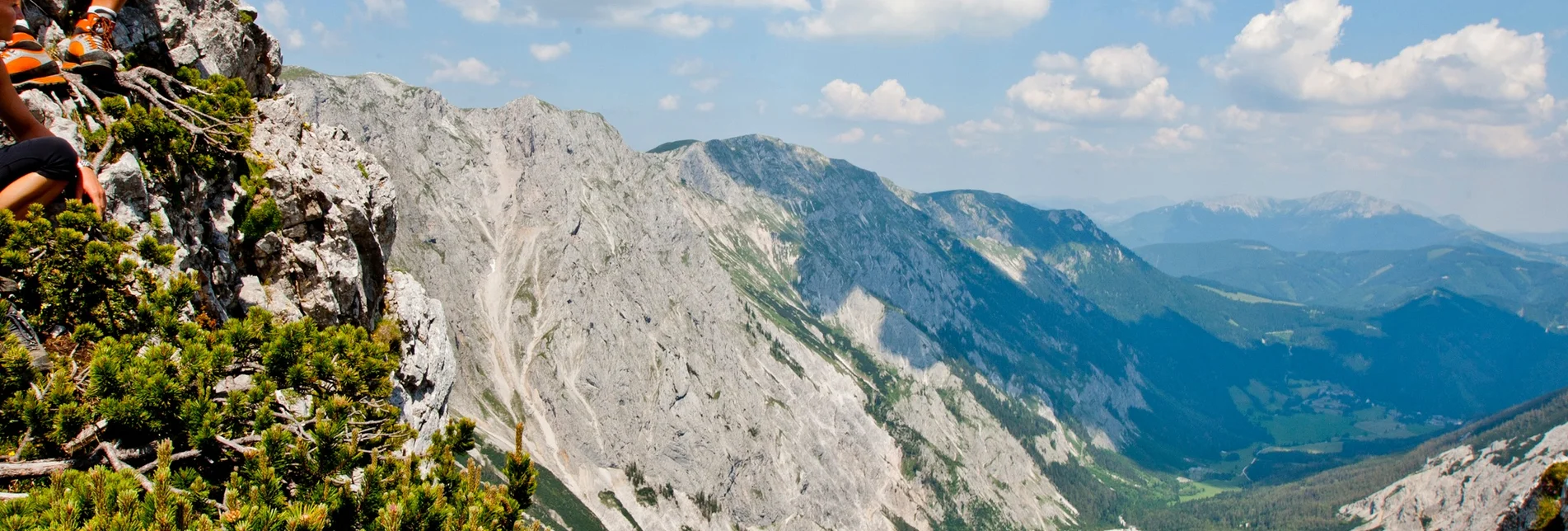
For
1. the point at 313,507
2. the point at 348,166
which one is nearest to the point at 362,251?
the point at 348,166

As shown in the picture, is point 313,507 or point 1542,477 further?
point 1542,477

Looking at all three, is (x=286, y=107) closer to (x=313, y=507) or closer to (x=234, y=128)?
(x=234, y=128)

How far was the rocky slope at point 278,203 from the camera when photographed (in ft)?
57.2

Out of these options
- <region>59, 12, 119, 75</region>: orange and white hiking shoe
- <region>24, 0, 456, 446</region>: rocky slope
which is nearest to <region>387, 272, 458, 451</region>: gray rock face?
<region>24, 0, 456, 446</region>: rocky slope

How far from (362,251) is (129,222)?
12.9 meters

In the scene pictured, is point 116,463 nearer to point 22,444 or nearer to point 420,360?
point 22,444

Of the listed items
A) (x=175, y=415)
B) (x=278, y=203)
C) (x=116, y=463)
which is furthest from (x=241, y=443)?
(x=278, y=203)

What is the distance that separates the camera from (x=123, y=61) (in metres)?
Answer: 20.8

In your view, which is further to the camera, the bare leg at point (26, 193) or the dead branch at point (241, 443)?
the bare leg at point (26, 193)

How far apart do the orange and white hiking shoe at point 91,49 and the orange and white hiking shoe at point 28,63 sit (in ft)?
3.88

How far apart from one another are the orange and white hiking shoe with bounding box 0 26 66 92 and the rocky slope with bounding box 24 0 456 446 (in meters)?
0.38

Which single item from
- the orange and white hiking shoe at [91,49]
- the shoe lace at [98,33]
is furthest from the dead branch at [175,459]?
the shoe lace at [98,33]

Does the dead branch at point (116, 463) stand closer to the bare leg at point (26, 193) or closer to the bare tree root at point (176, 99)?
the bare leg at point (26, 193)

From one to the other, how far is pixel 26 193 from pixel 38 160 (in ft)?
1.92
